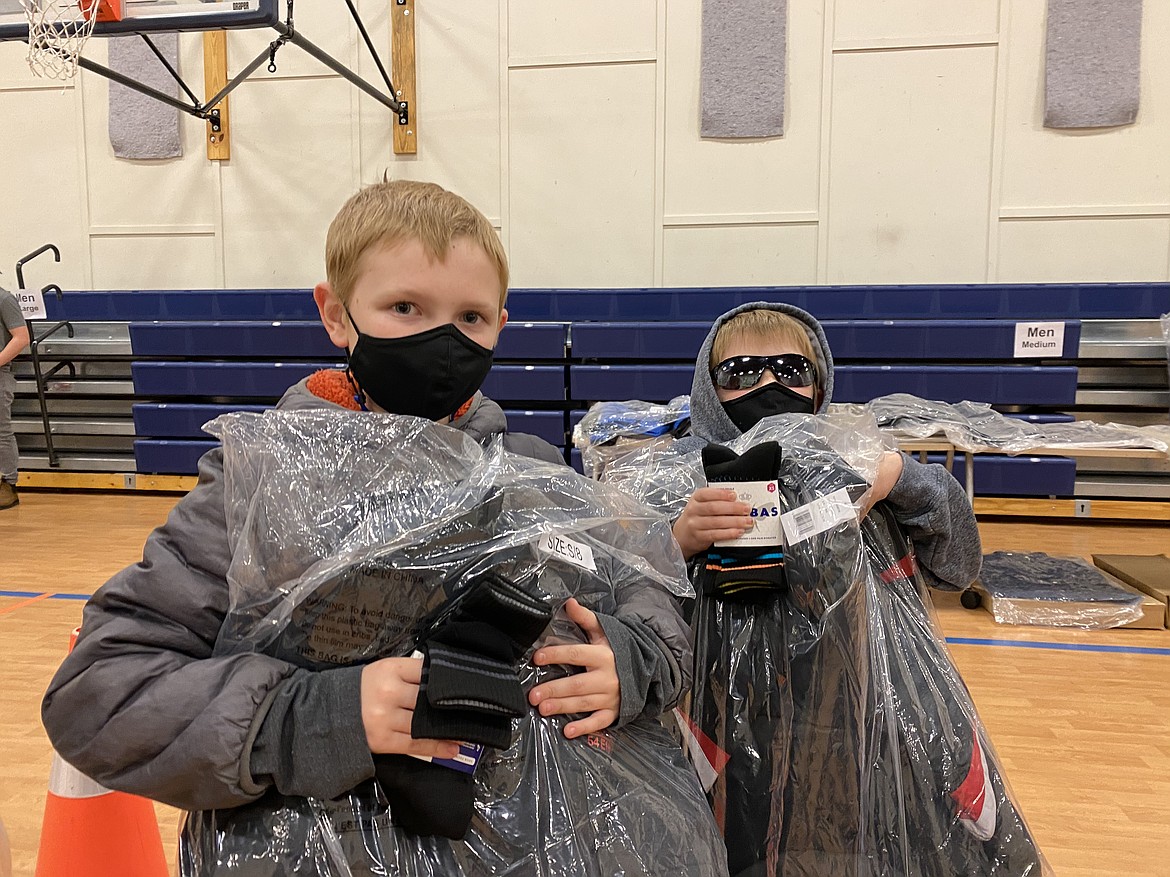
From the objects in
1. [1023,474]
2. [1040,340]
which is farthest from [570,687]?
[1040,340]

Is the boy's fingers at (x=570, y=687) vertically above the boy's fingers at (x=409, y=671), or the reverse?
the boy's fingers at (x=409, y=671)

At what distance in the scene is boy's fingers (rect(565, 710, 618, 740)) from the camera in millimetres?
668

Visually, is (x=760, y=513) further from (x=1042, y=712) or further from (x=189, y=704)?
(x=1042, y=712)

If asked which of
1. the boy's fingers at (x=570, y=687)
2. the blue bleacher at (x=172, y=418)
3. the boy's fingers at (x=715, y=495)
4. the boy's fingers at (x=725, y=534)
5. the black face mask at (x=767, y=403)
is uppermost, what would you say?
the black face mask at (x=767, y=403)

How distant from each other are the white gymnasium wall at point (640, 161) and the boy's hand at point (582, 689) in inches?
164

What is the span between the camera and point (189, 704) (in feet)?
1.95

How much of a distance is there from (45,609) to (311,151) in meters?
3.20

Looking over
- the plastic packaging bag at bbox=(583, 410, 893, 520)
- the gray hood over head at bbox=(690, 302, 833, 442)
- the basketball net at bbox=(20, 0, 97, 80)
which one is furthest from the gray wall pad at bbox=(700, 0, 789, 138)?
the plastic packaging bag at bbox=(583, 410, 893, 520)

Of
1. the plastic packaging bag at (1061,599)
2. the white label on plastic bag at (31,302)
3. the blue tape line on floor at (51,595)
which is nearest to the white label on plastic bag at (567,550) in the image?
the plastic packaging bag at (1061,599)

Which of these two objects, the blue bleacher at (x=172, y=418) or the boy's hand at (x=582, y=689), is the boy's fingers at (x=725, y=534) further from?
the blue bleacher at (x=172, y=418)

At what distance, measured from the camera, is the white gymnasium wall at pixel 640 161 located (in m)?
4.28

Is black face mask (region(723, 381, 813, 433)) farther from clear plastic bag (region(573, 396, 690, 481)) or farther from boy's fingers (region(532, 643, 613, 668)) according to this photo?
boy's fingers (region(532, 643, 613, 668))

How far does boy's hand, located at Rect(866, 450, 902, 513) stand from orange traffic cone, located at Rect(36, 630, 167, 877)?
111cm

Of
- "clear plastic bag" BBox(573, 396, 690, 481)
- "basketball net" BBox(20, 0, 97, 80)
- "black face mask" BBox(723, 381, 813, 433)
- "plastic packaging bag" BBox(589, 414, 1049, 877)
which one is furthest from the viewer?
"basketball net" BBox(20, 0, 97, 80)
